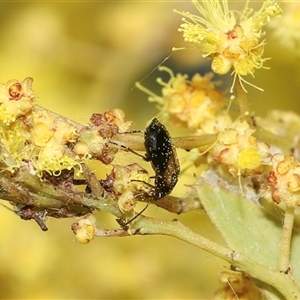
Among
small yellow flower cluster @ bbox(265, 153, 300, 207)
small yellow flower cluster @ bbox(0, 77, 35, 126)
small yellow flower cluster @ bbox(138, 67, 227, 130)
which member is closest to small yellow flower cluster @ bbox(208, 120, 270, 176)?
small yellow flower cluster @ bbox(265, 153, 300, 207)

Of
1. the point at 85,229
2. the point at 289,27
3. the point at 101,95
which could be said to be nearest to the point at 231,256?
the point at 85,229

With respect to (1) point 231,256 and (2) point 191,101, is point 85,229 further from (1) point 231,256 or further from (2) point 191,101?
(2) point 191,101

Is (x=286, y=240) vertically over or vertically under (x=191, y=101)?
under

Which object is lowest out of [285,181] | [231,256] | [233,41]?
[231,256]

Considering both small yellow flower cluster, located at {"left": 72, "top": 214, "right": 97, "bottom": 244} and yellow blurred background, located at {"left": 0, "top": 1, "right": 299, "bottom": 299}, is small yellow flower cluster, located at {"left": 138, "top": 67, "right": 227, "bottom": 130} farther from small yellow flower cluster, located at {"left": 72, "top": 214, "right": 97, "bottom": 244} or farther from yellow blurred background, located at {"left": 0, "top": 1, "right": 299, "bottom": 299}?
small yellow flower cluster, located at {"left": 72, "top": 214, "right": 97, "bottom": 244}

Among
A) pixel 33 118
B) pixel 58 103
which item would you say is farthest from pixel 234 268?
pixel 58 103

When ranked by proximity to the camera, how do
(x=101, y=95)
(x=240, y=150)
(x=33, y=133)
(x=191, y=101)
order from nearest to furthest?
(x=33, y=133)
(x=240, y=150)
(x=191, y=101)
(x=101, y=95)
